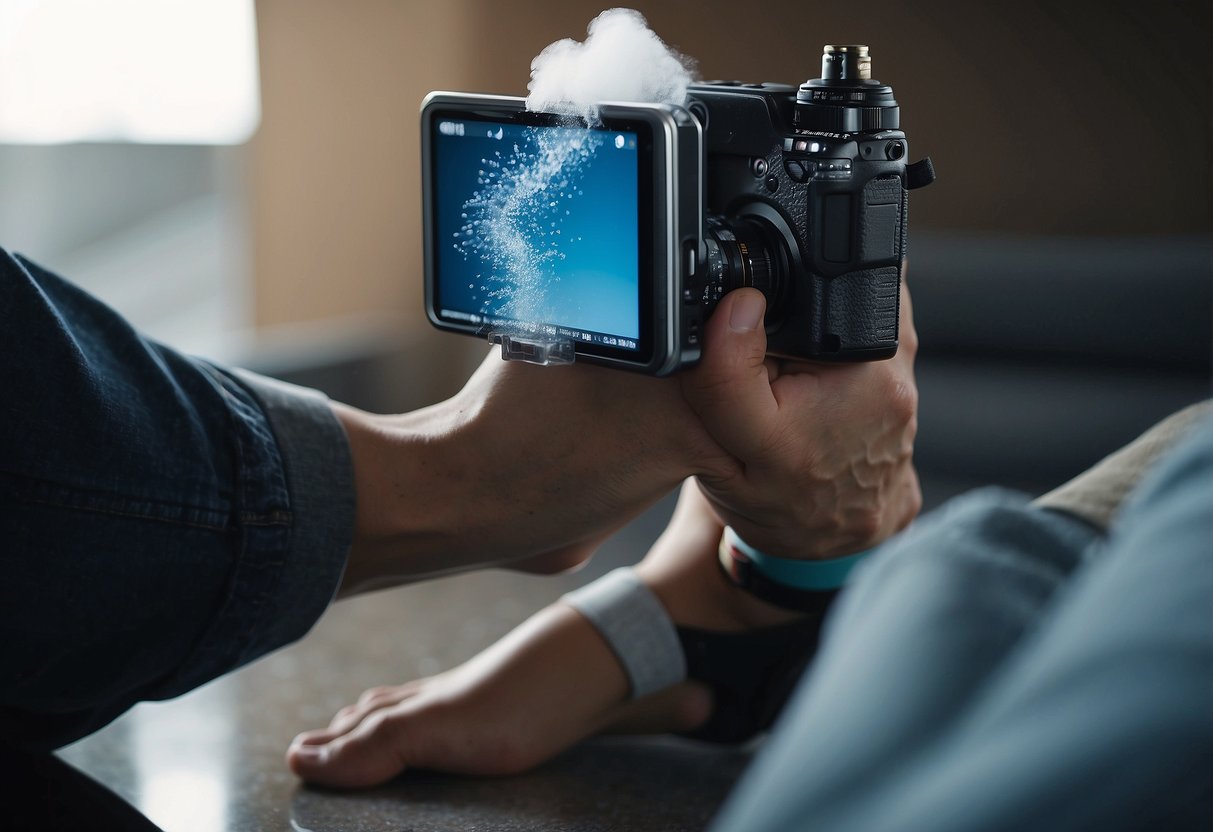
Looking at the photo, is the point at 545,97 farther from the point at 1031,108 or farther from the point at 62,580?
the point at 1031,108

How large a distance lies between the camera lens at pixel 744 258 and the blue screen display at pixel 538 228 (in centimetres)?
5

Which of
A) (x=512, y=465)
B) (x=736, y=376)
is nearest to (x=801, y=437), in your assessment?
(x=736, y=376)

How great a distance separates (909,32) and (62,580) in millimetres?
1343

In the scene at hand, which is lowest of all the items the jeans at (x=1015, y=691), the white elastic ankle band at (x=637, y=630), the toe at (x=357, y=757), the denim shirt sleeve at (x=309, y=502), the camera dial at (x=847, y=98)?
the toe at (x=357, y=757)

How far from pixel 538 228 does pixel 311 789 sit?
349 millimetres

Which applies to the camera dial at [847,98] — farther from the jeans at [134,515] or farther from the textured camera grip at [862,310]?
the jeans at [134,515]

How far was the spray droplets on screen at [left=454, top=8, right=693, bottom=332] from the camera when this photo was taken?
619 millimetres

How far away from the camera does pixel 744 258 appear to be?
66 cm

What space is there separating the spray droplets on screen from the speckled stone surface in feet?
0.89

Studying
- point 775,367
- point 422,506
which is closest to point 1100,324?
point 775,367

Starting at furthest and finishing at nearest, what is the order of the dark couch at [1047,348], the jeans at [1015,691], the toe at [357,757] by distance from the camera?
1. the dark couch at [1047,348]
2. the toe at [357,757]
3. the jeans at [1015,691]

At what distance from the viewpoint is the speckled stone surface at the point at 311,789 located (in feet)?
2.18

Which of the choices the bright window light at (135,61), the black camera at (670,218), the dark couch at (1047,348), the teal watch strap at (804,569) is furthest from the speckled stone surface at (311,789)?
the bright window light at (135,61)

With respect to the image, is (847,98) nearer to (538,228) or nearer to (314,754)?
(538,228)
